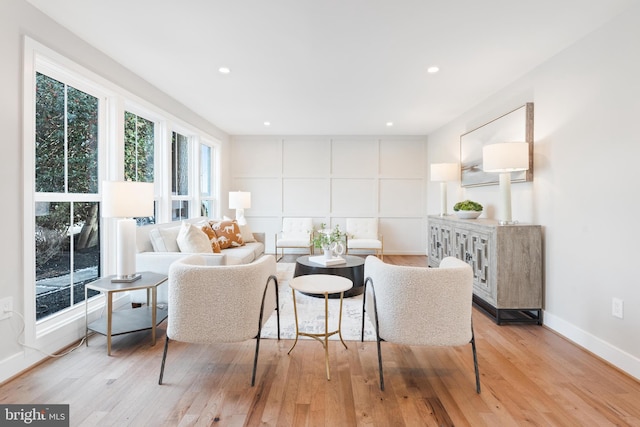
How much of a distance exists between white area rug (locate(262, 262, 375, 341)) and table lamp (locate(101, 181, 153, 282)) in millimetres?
1272

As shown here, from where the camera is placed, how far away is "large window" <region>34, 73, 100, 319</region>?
2.52 metres

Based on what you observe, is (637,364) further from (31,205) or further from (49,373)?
(31,205)

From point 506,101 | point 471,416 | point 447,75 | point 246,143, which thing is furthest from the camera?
point 246,143

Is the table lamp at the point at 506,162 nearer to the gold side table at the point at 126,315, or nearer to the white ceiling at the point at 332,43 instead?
the white ceiling at the point at 332,43

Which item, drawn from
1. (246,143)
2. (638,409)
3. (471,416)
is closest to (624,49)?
(638,409)

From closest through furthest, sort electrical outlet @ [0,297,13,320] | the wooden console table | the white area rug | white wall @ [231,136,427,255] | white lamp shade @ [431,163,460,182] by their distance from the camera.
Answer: electrical outlet @ [0,297,13,320]
the white area rug
the wooden console table
white lamp shade @ [431,163,460,182]
white wall @ [231,136,427,255]

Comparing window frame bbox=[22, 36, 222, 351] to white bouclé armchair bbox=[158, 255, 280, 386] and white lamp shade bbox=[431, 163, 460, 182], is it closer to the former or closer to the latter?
white bouclé armchair bbox=[158, 255, 280, 386]

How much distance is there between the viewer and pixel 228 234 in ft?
15.1

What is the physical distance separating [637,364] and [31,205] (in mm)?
4224

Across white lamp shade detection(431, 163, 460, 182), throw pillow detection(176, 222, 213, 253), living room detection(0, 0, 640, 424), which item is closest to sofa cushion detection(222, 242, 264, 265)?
throw pillow detection(176, 222, 213, 253)

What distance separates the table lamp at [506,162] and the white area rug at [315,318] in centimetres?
169

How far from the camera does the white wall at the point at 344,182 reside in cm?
670

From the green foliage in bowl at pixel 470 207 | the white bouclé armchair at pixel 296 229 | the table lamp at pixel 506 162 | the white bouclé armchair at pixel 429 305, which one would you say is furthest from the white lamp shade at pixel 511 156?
the white bouclé armchair at pixel 296 229

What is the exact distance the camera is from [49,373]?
7.11 ft
